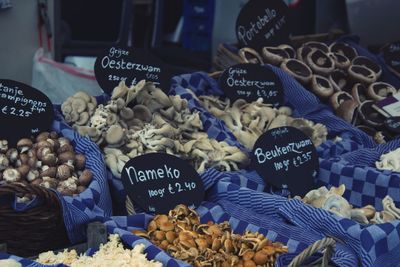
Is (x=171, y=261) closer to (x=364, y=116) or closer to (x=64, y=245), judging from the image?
(x=64, y=245)

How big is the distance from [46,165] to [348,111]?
1.39 metres

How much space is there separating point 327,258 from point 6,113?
3.48 ft

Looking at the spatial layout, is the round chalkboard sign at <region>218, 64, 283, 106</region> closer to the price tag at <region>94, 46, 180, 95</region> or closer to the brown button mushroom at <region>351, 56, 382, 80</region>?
the price tag at <region>94, 46, 180, 95</region>

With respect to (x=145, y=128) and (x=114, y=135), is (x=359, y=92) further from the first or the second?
(x=114, y=135)

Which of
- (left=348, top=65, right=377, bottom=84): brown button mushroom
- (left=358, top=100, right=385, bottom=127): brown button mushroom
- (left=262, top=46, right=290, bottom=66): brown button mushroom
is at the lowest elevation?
(left=358, top=100, right=385, bottom=127): brown button mushroom

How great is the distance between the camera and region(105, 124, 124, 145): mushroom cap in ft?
7.47

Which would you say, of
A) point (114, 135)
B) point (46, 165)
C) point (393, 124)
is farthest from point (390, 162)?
point (46, 165)

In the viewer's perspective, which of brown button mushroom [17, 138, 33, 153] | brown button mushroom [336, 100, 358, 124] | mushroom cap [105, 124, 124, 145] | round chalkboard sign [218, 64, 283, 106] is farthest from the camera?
brown button mushroom [336, 100, 358, 124]

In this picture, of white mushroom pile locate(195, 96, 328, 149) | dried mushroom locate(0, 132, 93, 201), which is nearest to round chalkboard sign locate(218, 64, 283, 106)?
white mushroom pile locate(195, 96, 328, 149)

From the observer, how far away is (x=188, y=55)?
4.82m

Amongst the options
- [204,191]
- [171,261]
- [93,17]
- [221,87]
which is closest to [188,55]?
[93,17]

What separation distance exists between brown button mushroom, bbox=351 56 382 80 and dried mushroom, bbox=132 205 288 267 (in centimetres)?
165

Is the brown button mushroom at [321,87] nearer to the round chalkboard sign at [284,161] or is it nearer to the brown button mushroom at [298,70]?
the brown button mushroom at [298,70]

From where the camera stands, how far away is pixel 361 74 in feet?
10.6
